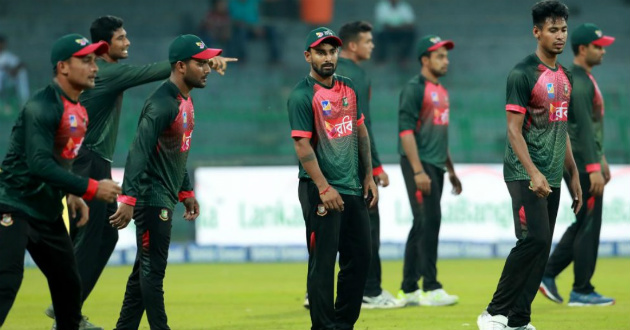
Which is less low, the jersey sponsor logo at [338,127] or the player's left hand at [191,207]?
the jersey sponsor logo at [338,127]

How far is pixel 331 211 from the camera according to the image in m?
8.15

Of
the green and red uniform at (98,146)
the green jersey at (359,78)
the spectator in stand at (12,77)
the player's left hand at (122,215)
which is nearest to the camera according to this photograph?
the player's left hand at (122,215)

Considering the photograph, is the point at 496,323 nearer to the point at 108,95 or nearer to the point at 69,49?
the point at 108,95

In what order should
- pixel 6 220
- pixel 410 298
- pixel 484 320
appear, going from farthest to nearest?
pixel 410 298
pixel 484 320
pixel 6 220

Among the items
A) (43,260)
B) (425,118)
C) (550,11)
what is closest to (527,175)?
(550,11)

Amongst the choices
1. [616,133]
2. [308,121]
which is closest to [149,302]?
[308,121]

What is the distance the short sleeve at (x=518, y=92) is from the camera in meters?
8.61

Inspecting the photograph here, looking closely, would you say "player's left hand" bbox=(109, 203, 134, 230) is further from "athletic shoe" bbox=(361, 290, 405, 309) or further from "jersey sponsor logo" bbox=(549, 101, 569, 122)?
"athletic shoe" bbox=(361, 290, 405, 309)

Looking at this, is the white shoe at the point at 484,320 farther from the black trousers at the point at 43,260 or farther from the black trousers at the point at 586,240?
the black trousers at the point at 43,260

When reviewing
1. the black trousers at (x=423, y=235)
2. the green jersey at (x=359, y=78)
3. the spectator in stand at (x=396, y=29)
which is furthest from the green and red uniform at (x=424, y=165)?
the spectator in stand at (x=396, y=29)

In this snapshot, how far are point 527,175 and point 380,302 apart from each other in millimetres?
3176

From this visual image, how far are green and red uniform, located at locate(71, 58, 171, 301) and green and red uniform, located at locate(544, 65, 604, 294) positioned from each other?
14.7 feet

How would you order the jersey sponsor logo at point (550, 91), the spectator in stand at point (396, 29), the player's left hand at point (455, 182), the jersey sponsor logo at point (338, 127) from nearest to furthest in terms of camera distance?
1. the jersey sponsor logo at point (338, 127)
2. the jersey sponsor logo at point (550, 91)
3. the player's left hand at point (455, 182)
4. the spectator in stand at point (396, 29)

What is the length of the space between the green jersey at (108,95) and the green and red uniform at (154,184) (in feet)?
2.40
